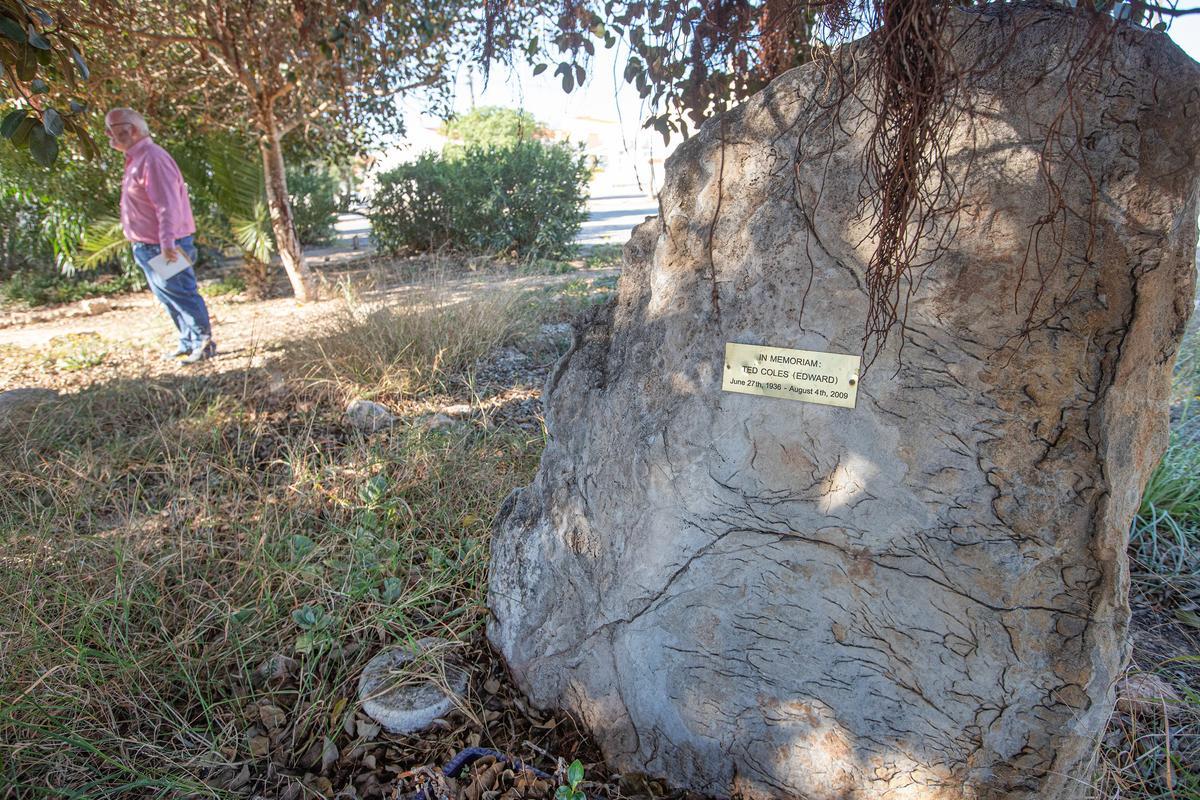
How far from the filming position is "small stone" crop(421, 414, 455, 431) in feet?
11.4

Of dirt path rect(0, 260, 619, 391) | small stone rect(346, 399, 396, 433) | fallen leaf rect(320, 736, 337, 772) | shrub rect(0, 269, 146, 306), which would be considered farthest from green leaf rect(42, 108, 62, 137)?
shrub rect(0, 269, 146, 306)

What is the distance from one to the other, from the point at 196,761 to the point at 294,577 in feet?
2.06

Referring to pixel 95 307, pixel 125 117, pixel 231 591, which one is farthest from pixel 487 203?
pixel 231 591

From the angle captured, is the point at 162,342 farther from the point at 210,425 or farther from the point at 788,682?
the point at 788,682

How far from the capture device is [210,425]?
358cm

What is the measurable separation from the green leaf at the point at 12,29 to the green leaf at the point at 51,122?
14 cm

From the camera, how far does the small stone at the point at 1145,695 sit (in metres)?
1.90

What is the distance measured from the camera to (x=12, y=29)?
51.9 inches

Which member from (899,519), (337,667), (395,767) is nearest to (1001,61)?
(899,519)

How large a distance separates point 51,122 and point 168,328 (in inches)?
220

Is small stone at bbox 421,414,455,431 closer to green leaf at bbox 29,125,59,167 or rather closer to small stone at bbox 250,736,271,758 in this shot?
small stone at bbox 250,736,271,758

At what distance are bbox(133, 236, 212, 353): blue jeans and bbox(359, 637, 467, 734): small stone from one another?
3834 mm

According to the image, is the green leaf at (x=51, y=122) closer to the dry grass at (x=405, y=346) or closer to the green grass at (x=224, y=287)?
the dry grass at (x=405, y=346)

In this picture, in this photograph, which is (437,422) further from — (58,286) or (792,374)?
(58,286)
